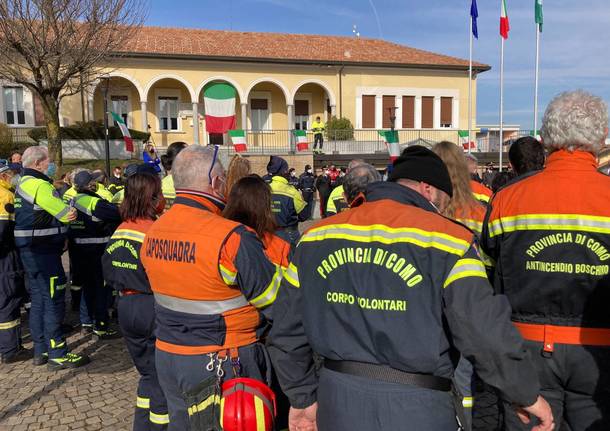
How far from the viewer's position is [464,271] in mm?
1768

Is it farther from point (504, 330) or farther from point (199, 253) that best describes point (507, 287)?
point (199, 253)

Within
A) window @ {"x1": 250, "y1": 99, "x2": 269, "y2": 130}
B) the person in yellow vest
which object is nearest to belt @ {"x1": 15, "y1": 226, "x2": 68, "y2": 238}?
the person in yellow vest

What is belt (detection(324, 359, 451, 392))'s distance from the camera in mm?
1857

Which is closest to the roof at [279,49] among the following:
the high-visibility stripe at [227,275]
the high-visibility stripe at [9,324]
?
the high-visibility stripe at [9,324]

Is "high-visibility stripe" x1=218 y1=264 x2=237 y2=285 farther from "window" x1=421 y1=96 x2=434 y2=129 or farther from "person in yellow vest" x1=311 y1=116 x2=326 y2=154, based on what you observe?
"window" x1=421 y1=96 x2=434 y2=129

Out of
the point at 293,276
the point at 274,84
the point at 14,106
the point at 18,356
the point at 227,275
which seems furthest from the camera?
the point at 274,84

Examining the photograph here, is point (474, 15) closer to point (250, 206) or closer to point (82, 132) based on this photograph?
point (82, 132)

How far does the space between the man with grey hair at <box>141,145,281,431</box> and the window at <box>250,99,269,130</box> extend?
30720mm

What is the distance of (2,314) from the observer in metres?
5.68

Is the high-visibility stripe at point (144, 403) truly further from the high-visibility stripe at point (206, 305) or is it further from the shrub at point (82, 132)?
the shrub at point (82, 132)

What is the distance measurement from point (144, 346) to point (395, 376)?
228 cm

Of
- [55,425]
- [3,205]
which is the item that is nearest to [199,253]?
[55,425]

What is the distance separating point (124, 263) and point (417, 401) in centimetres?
260

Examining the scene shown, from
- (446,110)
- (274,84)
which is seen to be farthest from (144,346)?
(446,110)
